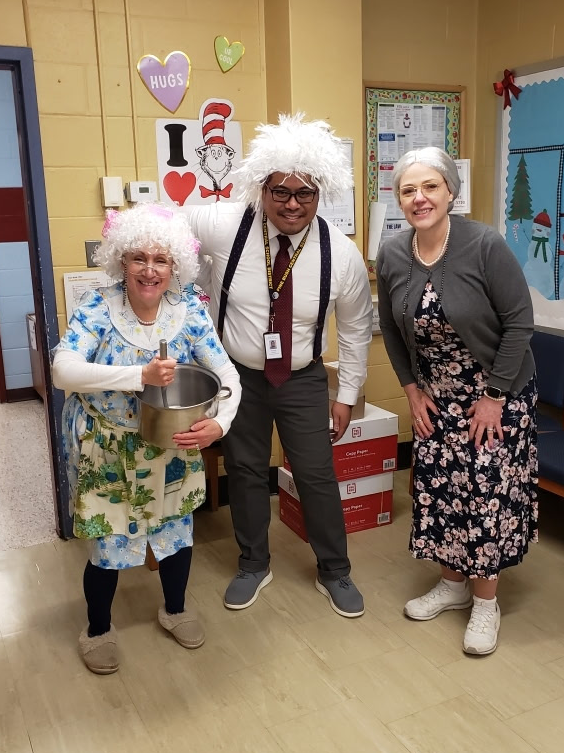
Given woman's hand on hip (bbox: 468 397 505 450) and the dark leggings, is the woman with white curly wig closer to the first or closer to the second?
the dark leggings

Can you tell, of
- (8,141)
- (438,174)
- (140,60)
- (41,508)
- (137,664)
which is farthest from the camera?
(8,141)

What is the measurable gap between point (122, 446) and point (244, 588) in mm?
842

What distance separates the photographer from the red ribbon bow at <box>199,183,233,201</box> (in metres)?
3.06

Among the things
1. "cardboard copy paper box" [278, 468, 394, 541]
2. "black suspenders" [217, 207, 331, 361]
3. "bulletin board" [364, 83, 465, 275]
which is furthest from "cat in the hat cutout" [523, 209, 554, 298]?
"black suspenders" [217, 207, 331, 361]

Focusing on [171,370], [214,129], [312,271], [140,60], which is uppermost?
[140,60]

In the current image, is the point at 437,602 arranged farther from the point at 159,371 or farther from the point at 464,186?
the point at 464,186

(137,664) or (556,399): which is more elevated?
(556,399)

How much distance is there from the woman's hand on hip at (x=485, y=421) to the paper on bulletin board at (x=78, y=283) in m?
1.55

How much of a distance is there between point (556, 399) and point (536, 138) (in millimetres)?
1209

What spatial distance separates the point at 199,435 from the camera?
192 centimetres

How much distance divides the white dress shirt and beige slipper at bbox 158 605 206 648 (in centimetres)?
85

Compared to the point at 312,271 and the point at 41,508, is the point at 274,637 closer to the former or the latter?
the point at 312,271

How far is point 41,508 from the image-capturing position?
3463 millimetres

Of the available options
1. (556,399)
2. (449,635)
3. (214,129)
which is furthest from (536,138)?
(449,635)
